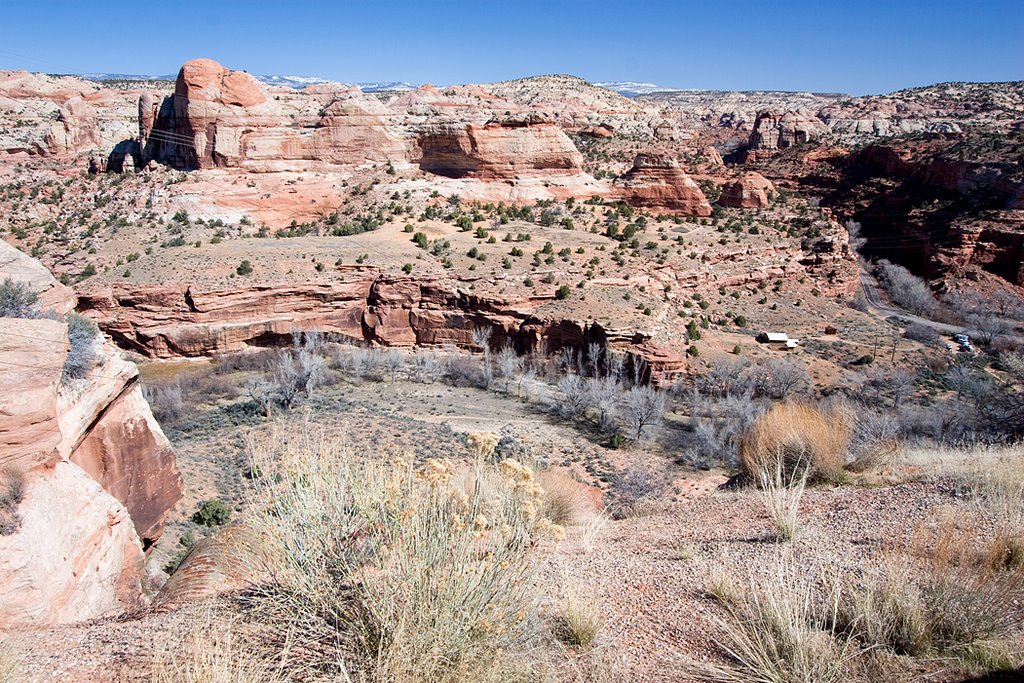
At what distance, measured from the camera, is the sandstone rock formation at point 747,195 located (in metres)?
37.6

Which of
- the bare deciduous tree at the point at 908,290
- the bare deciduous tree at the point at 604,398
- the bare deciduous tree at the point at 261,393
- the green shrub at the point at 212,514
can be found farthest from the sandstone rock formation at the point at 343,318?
the bare deciduous tree at the point at 908,290

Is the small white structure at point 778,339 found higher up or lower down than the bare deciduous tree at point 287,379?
higher up

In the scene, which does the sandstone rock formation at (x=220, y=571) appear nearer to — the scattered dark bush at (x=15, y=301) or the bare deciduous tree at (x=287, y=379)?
the scattered dark bush at (x=15, y=301)


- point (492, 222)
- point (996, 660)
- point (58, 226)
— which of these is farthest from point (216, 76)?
point (996, 660)

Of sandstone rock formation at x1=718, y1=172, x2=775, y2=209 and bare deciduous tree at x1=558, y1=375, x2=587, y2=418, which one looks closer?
bare deciduous tree at x1=558, y1=375, x2=587, y2=418

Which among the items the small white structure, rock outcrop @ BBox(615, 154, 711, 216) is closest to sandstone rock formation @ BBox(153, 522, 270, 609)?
the small white structure

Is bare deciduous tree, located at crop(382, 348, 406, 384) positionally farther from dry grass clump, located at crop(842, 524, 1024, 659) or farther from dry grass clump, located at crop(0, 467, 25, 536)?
dry grass clump, located at crop(842, 524, 1024, 659)

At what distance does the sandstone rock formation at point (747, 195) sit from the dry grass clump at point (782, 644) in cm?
3724

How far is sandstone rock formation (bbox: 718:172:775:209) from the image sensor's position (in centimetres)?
3759

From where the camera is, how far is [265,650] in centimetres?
334

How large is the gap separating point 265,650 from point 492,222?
2795cm

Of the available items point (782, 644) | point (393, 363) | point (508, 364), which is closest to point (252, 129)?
point (393, 363)

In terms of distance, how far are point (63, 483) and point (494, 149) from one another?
3049 centimetres

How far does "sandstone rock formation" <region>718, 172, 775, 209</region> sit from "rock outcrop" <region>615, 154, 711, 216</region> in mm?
3272
